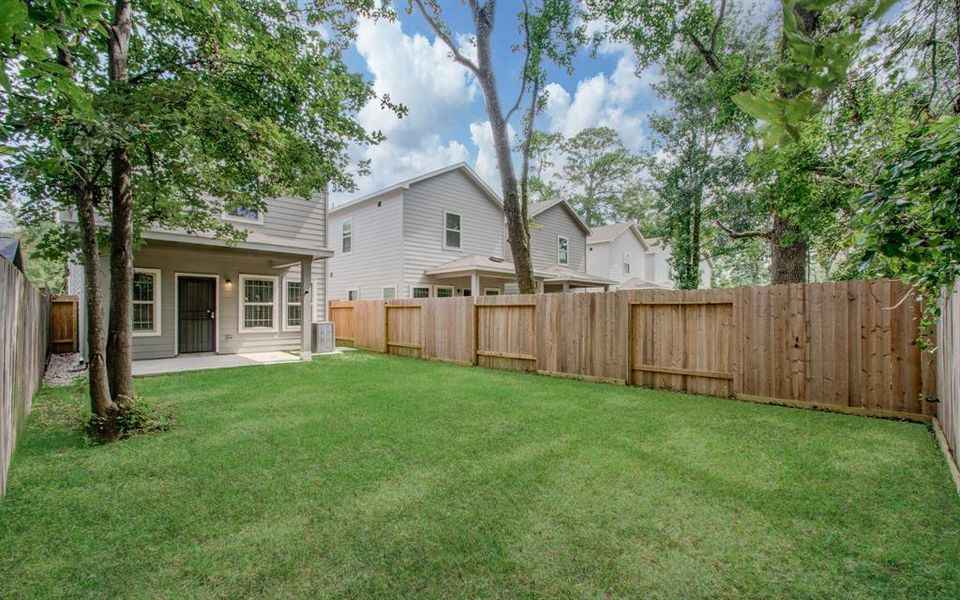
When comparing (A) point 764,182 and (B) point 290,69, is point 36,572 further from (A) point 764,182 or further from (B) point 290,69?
(A) point 764,182

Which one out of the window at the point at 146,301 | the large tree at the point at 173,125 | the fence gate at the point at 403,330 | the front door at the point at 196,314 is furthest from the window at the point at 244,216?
the large tree at the point at 173,125

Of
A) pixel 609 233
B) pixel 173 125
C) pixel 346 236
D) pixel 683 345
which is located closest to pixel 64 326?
pixel 346 236

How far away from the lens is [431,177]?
1482cm

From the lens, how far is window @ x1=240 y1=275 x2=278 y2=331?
1077 centimetres

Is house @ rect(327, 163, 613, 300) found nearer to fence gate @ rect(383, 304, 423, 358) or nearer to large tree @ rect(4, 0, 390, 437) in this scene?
fence gate @ rect(383, 304, 423, 358)

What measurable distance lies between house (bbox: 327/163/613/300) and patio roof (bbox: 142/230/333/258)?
165 inches

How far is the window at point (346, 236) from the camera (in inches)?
643

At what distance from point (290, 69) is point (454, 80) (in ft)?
30.6

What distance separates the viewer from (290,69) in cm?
510

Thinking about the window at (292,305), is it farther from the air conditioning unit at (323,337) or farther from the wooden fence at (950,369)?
the wooden fence at (950,369)

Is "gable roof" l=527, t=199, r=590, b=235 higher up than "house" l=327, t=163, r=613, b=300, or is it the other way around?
"gable roof" l=527, t=199, r=590, b=235

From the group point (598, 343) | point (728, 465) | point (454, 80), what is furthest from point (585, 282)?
point (728, 465)

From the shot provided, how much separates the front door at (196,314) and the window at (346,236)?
640 cm

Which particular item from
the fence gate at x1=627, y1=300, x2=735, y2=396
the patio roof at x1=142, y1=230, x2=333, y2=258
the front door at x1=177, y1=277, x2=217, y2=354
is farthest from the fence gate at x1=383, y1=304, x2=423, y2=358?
the fence gate at x1=627, y1=300, x2=735, y2=396
